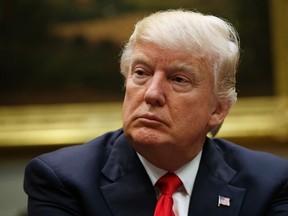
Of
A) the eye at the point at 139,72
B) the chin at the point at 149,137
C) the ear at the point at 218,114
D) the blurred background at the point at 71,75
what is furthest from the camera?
the blurred background at the point at 71,75

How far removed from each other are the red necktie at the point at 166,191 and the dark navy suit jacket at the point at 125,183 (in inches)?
1.8

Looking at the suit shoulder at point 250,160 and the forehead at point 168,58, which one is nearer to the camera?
the forehead at point 168,58

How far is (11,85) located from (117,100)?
1111 millimetres

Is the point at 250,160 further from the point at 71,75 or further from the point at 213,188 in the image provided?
the point at 71,75

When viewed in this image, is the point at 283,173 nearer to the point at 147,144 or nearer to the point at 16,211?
the point at 147,144

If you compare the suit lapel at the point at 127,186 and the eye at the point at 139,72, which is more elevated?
the eye at the point at 139,72

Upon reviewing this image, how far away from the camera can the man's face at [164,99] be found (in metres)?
2.70

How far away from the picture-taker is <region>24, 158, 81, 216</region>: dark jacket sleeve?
8.87ft

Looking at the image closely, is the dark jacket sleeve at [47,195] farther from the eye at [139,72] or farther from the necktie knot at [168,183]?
the eye at [139,72]

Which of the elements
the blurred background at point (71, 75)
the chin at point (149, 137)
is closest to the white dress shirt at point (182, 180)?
the chin at point (149, 137)

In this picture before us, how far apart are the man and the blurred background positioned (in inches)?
120

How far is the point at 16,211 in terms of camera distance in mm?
6008

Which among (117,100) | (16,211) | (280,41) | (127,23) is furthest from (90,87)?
(280,41)

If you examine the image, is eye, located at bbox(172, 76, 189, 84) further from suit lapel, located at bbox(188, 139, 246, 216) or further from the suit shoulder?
the suit shoulder
